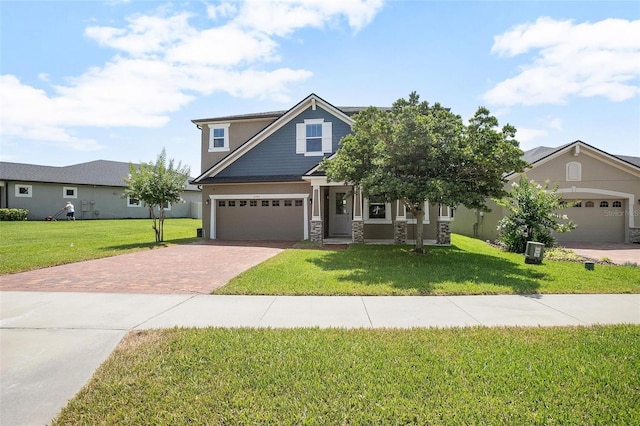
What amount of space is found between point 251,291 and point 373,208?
33.2 feet

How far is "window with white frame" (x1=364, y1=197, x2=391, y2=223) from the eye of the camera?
15516mm

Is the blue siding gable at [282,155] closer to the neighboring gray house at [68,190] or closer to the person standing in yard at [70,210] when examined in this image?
the neighboring gray house at [68,190]

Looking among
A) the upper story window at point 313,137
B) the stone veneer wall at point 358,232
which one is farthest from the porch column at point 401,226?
the upper story window at point 313,137

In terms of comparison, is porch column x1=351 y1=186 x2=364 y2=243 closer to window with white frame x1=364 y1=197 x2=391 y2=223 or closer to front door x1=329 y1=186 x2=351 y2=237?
window with white frame x1=364 y1=197 x2=391 y2=223

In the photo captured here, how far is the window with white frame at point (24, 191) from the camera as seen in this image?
1008 inches

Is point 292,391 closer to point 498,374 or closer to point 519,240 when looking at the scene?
point 498,374

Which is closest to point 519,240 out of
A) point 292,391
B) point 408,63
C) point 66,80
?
point 408,63

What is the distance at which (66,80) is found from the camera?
38.5 feet

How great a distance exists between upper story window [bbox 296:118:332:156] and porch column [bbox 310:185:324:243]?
2737 mm

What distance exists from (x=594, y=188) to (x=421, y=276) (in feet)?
50.5

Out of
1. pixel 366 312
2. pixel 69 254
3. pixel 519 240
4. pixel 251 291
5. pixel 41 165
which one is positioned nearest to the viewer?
pixel 366 312

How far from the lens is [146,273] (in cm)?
855

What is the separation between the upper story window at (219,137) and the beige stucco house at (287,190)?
2459 mm

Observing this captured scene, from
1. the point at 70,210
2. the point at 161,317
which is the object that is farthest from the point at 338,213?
the point at 70,210
